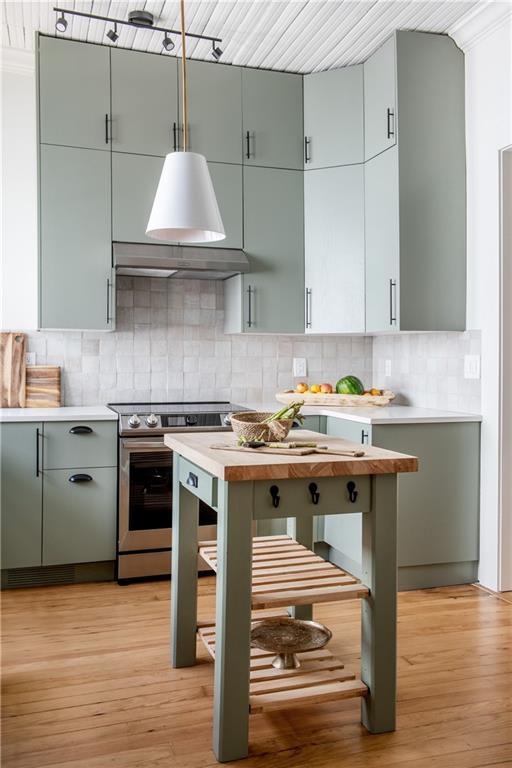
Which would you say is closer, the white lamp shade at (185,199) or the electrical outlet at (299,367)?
the white lamp shade at (185,199)

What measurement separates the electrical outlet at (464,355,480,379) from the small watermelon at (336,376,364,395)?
2.22 ft

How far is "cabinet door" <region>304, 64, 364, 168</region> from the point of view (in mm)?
3879

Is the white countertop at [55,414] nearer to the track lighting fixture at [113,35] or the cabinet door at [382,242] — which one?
the cabinet door at [382,242]

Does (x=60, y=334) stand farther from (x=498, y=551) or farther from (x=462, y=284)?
(x=498, y=551)

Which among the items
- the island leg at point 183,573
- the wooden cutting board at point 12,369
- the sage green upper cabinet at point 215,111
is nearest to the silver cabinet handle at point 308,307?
the sage green upper cabinet at point 215,111

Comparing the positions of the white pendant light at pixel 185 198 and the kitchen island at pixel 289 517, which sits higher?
the white pendant light at pixel 185 198

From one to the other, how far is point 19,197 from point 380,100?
2.08 metres

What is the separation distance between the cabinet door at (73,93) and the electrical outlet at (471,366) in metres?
2.23

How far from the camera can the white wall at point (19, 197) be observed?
3893 millimetres

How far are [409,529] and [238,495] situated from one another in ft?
5.72

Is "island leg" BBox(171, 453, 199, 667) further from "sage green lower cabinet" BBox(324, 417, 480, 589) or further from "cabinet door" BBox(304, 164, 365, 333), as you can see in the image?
"cabinet door" BBox(304, 164, 365, 333)

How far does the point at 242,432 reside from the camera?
2.27 metres

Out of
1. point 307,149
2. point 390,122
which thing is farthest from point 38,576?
point 390,122

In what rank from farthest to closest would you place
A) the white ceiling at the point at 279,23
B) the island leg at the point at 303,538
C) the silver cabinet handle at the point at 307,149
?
the silver cabinet handle at the point at 307,149
the white ceiling at the point at 279,23
the island leg at the point at 303,538
